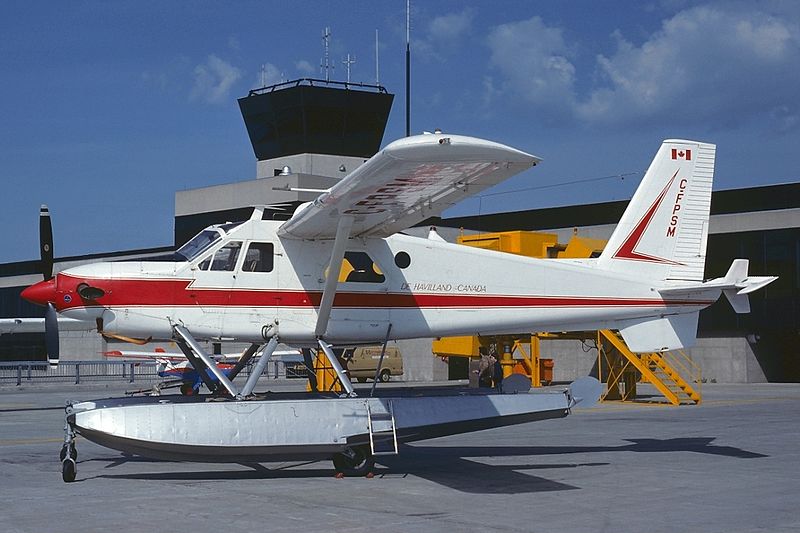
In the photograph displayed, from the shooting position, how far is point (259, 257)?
13.8 metres

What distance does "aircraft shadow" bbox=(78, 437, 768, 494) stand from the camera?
12.1 m

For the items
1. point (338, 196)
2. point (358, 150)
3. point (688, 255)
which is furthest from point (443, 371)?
point (338, 196)

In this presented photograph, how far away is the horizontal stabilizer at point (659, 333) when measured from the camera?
1529 centimetres

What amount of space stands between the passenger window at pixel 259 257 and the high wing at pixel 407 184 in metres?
0.33

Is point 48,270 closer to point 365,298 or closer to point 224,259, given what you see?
point 224,259

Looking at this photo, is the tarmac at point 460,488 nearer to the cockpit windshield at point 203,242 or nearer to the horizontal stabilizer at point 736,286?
the horizontal stabilizer at point 736,286

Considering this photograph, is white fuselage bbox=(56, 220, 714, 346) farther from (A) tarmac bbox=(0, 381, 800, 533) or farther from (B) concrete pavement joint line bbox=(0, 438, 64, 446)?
(B) concrete pavement joint line bbox=(0, 438, 64, 446)

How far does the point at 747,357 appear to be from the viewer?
1720 inches

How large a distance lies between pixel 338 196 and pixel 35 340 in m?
62.3

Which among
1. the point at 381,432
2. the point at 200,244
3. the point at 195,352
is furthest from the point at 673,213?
the point at 195,352

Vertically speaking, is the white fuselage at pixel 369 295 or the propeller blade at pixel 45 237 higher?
the propeller blade at pixel 45 237

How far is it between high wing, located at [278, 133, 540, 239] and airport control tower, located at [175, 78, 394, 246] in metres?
38.7

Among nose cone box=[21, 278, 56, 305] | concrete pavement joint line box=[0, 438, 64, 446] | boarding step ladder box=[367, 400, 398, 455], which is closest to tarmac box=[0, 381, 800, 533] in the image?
concrete pavement joint line box=[0, 438, 64, 446]

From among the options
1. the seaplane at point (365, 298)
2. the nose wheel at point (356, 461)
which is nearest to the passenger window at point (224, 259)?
Result: the seaplane at point (365, 298)
